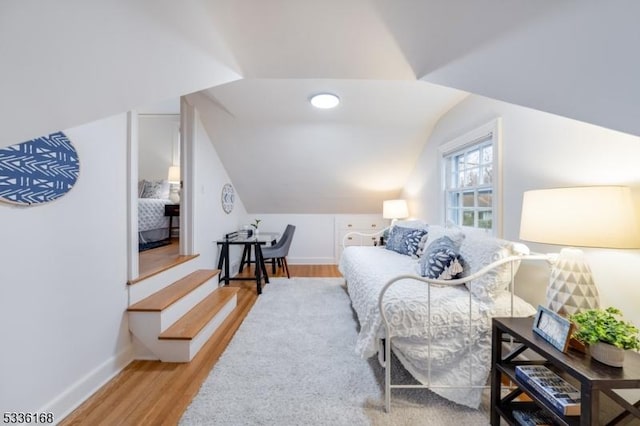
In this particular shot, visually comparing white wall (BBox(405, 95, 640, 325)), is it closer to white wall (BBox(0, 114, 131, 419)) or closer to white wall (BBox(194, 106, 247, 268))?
white wall (BBox(0, 114, 131, 419))

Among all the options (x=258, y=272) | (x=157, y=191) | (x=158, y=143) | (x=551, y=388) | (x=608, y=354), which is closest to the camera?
(x=608, y=354)

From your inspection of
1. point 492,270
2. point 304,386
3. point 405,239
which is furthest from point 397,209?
point 304,386

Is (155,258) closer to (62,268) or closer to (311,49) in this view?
(62,268)

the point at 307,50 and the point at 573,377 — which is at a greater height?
the point at 307,50

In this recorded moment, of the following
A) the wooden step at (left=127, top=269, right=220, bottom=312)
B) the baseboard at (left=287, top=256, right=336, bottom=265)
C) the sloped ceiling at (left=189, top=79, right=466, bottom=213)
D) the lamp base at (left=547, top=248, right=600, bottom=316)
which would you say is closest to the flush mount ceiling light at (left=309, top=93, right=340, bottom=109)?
the sloped ceiling at (left=189, top=79, right=466, bottom=213)

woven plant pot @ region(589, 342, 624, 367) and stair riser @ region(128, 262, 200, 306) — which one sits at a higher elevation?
woven plant pot @ region(589, 342, 624, 367)

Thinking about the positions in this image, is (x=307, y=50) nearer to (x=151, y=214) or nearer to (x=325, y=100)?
(x=325, y=100)

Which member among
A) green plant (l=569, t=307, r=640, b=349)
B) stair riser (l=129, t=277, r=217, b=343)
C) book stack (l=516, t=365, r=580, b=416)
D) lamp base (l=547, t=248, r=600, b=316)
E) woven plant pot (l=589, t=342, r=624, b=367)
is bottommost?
stair riser (l=129, t=277, r=217, b=343)

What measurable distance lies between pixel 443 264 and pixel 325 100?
196 cm

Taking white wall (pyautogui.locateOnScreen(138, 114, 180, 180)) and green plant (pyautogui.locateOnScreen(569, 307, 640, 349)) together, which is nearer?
green plant (pyautogui.locateOnScreen(569, 307, 640, 349))

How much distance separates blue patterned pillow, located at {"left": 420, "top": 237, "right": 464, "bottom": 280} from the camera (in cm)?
182

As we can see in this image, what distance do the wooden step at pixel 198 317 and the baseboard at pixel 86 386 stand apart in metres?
0.27

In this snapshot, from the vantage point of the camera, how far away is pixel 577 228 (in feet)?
3.65

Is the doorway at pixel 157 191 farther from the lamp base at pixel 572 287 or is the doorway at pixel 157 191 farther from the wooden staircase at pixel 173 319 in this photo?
the lamp base at pixel 572 287
